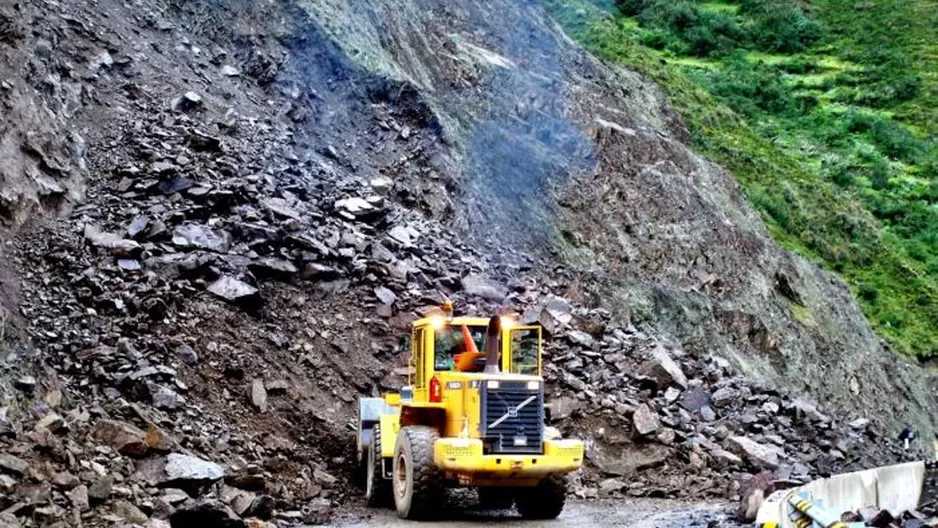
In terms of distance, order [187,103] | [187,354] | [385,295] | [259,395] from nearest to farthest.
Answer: [187,354], [259,395], [385,295], [187,103]

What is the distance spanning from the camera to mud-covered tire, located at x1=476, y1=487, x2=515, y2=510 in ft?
40.2

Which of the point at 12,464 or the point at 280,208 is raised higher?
the point at 280,208

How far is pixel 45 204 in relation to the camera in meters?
14.6

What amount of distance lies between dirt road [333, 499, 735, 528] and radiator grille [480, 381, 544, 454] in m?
0.83

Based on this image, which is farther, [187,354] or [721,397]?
[721,397]

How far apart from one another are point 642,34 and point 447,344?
52.6m

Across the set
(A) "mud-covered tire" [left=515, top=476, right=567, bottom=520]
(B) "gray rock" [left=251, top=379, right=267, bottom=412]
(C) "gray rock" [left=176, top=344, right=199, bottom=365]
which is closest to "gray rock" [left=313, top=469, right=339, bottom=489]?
(B) "gray rock" [left=251, top=379, right=267, bottom=412]

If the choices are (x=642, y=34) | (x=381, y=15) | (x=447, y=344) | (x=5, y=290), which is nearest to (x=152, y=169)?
(x=5, y=290)

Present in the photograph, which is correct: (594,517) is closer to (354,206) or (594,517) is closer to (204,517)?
(204,517)

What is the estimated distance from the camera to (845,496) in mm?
12398

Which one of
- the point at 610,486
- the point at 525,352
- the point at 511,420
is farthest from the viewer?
the point at 610,486

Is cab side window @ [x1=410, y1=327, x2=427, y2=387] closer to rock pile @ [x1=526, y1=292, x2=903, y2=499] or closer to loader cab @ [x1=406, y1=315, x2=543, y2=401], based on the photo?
loader cab @ [x1=406, y1=315, x2=543, y2=401]

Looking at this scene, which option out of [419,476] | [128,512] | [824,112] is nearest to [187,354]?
[419,476]

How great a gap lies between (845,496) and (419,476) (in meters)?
4.87
